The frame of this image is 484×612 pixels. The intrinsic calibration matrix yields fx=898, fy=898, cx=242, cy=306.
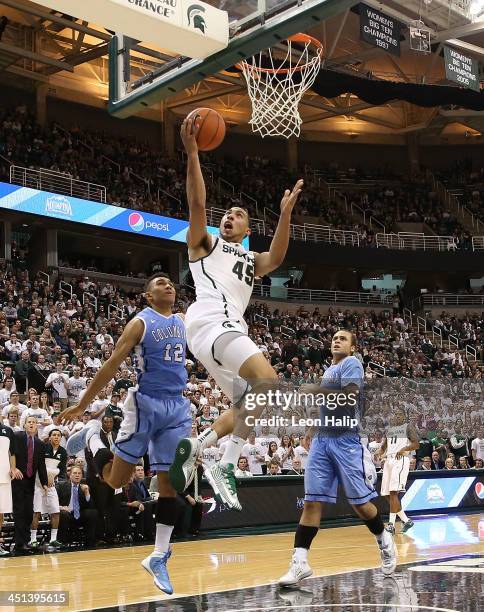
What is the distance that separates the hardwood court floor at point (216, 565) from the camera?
7.19 m

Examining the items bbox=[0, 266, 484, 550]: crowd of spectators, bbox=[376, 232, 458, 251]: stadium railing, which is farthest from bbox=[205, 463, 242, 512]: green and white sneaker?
bbox=[376, 232, 458, 251]: stadium railing

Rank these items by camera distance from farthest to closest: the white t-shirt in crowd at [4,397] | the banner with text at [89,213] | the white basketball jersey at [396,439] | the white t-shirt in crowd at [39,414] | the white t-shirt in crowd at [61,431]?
the banner with text at [89,213], the white t-shirt in crowd at [4,397], the white basketball jersey at [396,439], the white t-shirt in crowd at [39,414], the white t-shirt in crowd at [61,431]

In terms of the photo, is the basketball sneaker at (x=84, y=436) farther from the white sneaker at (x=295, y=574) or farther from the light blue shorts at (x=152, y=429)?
the light blue shorts at (x=152, y=429)

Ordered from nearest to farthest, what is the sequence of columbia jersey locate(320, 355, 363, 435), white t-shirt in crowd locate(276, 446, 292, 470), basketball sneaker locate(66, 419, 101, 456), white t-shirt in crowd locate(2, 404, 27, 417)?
columbia jersey locate(320, 355, 363, 435), basketball sneaker locate(66, 419, 101, 456), white t-shirt in crowd locate(2, 404, 27, 417), white t-shirt in crowd locate(276, 446, 292, 470)

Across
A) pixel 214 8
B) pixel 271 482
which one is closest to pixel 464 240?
pixel 271 482

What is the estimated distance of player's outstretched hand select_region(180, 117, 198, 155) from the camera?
6155 mm

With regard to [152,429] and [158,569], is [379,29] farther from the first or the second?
[158,569]

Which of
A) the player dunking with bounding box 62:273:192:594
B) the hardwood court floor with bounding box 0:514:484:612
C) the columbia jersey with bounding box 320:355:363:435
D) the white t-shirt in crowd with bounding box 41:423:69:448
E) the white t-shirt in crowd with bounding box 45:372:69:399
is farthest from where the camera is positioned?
the white t-shirt in crowd with bounding box 45:372:69:399

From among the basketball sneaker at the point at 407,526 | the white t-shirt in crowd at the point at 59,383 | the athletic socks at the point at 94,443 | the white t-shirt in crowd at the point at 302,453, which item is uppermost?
the white t-shirt in crowd at the point at 59,383

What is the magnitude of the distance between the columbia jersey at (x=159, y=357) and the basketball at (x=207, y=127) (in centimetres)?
130

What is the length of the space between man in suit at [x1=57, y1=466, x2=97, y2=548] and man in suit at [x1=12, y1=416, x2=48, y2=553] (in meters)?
0.57

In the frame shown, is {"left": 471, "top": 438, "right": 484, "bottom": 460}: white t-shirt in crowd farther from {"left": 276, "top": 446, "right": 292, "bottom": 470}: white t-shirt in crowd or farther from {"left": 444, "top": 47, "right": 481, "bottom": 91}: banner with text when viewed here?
{"left": 444, "top": 47, "right": 481, "bottom": 91}: banner with text

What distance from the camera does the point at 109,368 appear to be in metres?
6.08

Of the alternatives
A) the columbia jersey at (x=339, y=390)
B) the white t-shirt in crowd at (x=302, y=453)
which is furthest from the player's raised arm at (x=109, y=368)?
the white t-shirt in crowd at (x=302, y=453)
